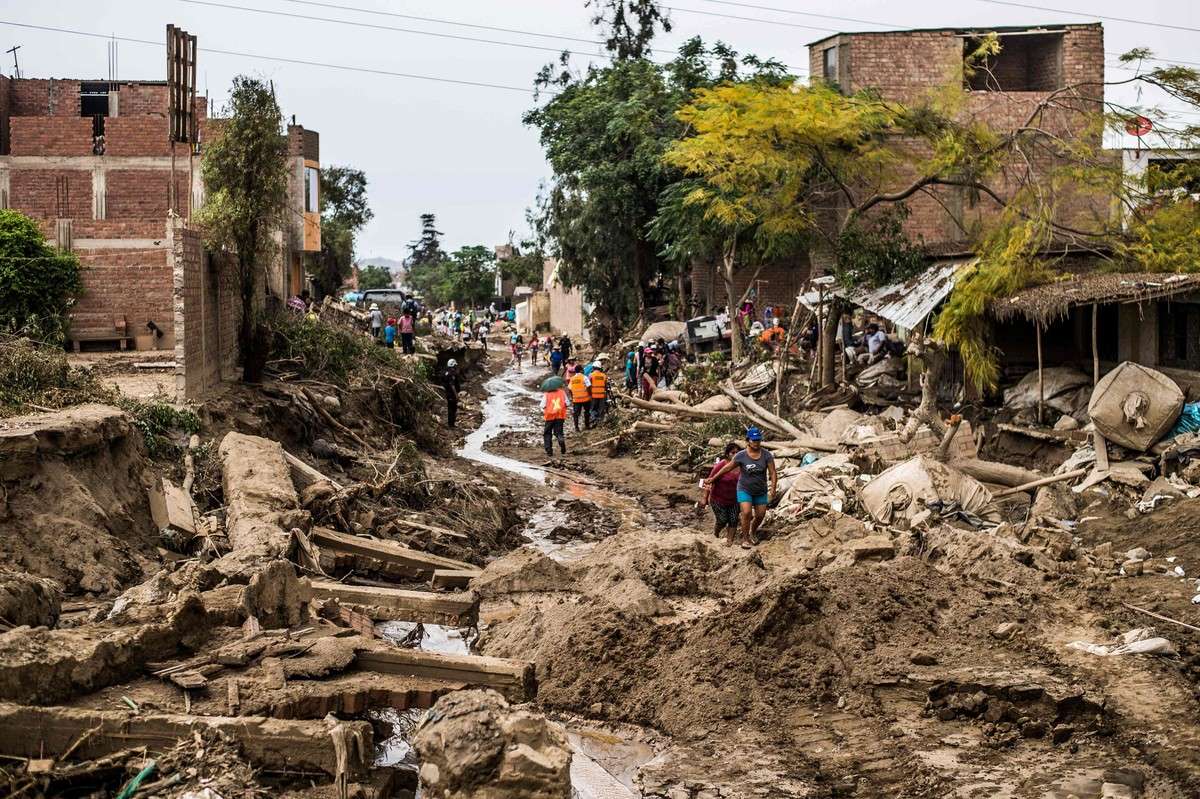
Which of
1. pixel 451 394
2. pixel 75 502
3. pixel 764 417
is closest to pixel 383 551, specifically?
pixel 75 502

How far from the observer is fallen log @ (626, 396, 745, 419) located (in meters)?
23.5

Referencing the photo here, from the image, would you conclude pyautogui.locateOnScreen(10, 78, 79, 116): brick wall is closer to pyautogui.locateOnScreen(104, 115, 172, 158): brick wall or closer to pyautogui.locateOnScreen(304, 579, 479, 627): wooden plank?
pyautogui.locateOnScreen(104, 115, 172, 158): brick wall

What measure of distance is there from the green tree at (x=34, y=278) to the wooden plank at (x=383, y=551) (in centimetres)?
1191

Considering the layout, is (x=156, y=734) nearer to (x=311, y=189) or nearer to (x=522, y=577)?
(x=522, y=577)

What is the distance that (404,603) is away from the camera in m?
10.8

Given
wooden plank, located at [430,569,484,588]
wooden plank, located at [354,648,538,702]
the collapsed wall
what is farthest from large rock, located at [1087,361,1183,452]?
the collapsed wall

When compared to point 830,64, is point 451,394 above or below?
below

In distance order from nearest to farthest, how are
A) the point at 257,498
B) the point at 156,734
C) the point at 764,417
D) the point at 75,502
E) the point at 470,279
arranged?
the point at 156,734
the point at 75,502
the point at 257,498
the point at 764,417
the point at 470,279

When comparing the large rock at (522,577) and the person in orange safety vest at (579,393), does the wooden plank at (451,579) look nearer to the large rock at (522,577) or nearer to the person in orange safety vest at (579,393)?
the large rock at (522,577)

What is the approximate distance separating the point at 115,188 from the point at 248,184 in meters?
14.6

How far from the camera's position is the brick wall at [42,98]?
37188 mm

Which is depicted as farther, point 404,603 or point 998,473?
point 998,473

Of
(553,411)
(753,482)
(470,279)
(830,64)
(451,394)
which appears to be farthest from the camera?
(470,279)

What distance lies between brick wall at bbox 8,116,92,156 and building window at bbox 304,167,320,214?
10.5 meters
